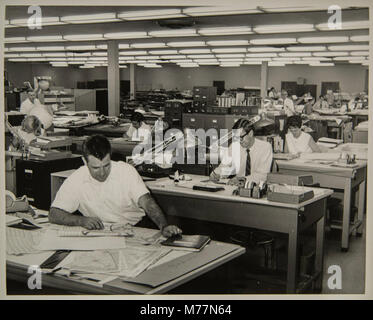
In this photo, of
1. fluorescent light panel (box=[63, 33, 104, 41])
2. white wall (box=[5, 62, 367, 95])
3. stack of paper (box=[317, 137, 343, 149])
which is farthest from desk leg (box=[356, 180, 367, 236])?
white wall (box=[5, 62, 367, 95])

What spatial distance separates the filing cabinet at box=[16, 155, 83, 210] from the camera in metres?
4.45

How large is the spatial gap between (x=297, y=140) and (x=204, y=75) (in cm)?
1436

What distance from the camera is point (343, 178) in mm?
4062

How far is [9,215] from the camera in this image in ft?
8.38

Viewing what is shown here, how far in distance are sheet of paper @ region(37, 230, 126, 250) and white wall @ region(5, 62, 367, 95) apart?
1128 centimetres

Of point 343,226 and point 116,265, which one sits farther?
point 343,226

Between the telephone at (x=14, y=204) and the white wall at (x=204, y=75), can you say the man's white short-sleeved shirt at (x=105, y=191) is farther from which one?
the white wall at (x=204, y=75)

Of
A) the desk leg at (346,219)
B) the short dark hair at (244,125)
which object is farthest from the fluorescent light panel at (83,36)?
the desk leg at (346,219)

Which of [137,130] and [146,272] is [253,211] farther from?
[137,130]

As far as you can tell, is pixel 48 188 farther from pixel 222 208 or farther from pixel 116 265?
pixel 116 265

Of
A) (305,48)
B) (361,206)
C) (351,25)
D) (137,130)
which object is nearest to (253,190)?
(351,25)

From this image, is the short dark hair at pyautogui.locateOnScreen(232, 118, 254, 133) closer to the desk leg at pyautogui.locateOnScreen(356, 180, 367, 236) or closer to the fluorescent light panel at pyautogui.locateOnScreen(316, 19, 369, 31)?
the fluorescent light panel at pyautogui.locateOnScreen(316, 19, 369, 31)
